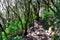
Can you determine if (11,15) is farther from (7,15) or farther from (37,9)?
(37,9)

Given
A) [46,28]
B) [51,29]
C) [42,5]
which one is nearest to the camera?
[51,29]

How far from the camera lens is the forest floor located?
995cm

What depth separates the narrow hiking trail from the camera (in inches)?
392

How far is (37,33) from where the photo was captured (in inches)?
420

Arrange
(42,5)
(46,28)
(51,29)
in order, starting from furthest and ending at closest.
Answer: (42,5) → (46,28) → (51,29)

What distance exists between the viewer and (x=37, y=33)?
1066 cm

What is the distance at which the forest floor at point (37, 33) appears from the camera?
9.95m

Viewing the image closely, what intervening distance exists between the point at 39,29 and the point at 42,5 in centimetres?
218

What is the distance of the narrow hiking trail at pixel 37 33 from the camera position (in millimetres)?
9953

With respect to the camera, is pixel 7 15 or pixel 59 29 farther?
pixel 7 15

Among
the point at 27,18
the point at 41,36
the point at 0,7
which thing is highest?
the point at 0,7

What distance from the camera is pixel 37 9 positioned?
13.2 metres

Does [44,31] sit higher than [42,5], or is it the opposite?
[42,5]

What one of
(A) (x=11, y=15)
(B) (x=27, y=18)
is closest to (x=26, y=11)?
(B) (x=27, y=18)
